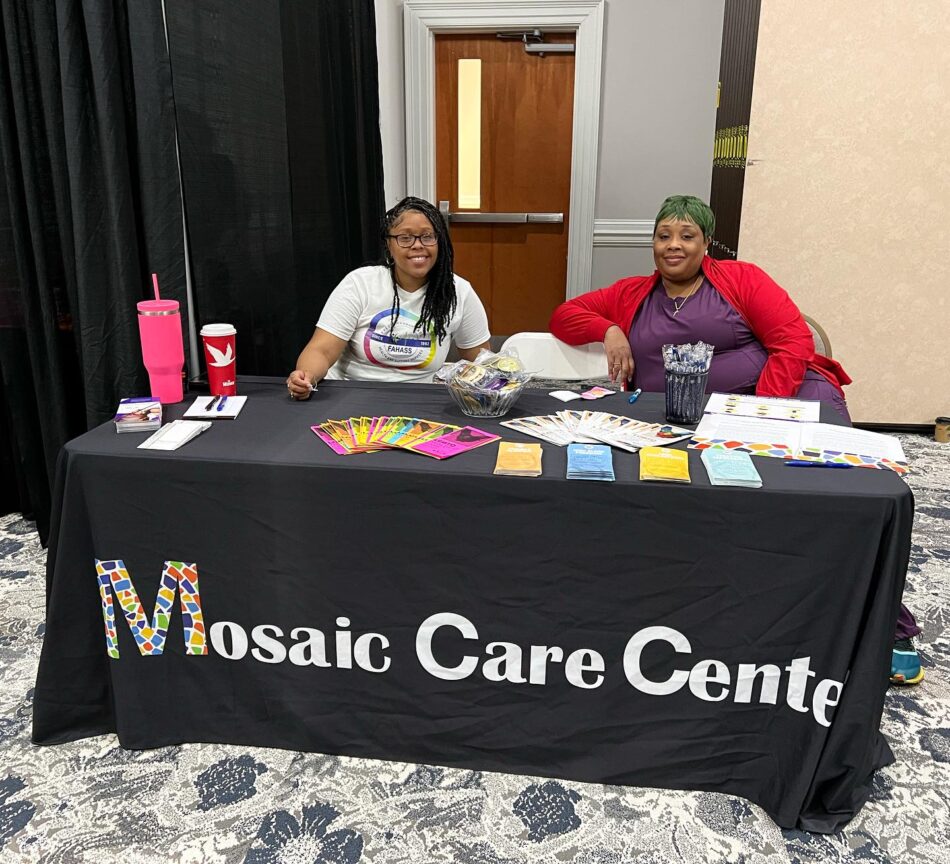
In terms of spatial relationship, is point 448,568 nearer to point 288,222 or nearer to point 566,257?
point 288,222

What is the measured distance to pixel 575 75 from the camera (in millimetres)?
4535

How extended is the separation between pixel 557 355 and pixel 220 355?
3.61 feet

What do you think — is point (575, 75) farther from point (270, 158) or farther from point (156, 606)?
point (156, 606)

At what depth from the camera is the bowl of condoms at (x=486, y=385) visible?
1795 mm

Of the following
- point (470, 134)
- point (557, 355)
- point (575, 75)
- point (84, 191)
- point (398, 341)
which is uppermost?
point (575, 75)

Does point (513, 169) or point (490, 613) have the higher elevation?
point (513, 169)

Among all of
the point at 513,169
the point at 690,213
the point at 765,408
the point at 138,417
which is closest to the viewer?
the point at 138,417

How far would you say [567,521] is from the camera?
147 cm

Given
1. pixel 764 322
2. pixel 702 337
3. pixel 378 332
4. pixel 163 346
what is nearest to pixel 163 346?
pixel 163 346

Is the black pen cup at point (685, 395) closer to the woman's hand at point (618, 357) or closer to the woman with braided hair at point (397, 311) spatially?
the woman's hand at point (618, 357)

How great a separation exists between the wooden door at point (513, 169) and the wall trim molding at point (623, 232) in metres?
0.22

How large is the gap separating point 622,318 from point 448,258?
2.06 feet

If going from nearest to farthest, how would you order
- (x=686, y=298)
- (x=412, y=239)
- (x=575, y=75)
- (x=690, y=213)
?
(x=412, y=239) → (x=690, y=213) → (x=686, y=298) → (x=575, y=75)

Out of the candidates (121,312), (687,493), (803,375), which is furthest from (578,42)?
(687,493)
